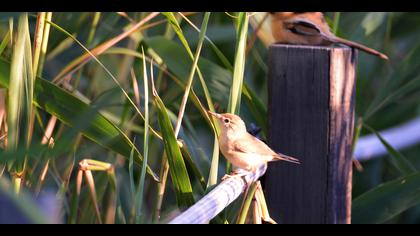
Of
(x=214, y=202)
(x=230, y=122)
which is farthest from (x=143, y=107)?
(x=214, y=202)

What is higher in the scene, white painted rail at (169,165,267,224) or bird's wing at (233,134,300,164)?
bird's wing at (233,134,300,164)

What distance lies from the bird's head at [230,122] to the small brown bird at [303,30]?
0.80 ft

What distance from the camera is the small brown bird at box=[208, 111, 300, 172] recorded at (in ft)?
5.95

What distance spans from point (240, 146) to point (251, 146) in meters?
0.05

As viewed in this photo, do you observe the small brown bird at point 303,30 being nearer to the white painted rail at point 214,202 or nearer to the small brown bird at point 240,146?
the small brown bird at point 240,146

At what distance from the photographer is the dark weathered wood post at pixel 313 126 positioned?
5.43ft

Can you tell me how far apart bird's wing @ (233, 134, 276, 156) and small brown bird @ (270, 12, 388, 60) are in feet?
0.88

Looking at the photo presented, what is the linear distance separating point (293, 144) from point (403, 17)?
64.1 inches

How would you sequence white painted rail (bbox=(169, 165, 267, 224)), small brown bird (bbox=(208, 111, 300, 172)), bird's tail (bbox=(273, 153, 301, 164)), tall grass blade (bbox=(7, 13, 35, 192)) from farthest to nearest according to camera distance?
small brown bird (bbox=(208, 111, 300, 172)), bird's tail (bbox=(273, 153, 301, 164)), tall grass blade (bbox=(7, 13, 35, 192)), white painted rail (bbox=(169, 165, 267, 224))

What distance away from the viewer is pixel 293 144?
1.72 metres

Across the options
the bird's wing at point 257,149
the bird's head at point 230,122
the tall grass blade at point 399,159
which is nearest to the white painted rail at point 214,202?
the bird's wing at point 257,149

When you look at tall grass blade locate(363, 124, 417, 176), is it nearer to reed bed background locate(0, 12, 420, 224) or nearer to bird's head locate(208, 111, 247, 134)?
reed bed background locate(0, 12, 420, 224)

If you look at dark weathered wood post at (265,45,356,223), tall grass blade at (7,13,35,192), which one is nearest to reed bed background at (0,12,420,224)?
tall grass blade at (7,13,35,192)

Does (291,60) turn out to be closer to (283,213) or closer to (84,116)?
(283,213)
